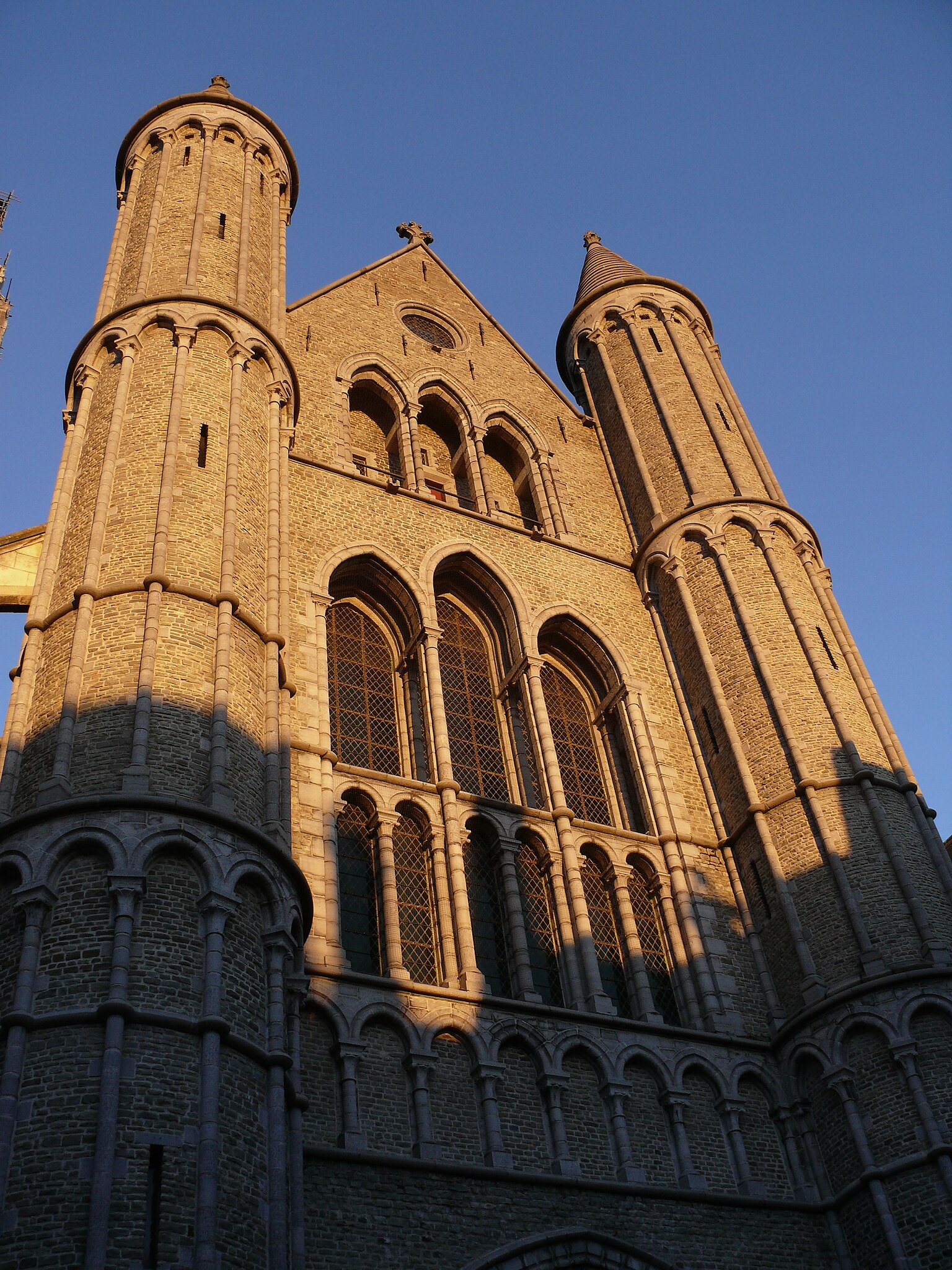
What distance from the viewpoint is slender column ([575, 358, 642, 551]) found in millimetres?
20828

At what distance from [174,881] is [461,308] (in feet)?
52.5

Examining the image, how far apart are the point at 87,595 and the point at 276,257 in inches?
331

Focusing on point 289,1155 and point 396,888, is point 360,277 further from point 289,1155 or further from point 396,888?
point 289,1155

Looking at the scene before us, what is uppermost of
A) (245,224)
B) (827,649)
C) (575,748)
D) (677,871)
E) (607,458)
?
(607,458)

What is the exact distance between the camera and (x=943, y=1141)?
12.5 m

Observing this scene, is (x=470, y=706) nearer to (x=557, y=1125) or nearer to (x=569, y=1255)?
(x=557, y=1125)

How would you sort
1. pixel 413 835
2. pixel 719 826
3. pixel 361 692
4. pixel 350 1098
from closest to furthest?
pixel 350 1098, pixel 413 835, pixel 361 692, pixel 719 826

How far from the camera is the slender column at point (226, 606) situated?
1125 cm

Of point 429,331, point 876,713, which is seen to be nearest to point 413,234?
point 429,331

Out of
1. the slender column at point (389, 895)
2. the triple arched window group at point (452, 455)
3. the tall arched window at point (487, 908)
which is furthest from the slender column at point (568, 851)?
the triple arched window group at point (452, 455)

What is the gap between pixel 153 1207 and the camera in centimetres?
871

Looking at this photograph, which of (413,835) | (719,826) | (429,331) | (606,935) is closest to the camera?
(413,835)

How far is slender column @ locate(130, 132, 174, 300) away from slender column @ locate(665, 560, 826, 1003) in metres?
7.87

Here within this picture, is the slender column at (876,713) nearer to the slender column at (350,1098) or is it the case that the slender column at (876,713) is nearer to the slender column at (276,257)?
the slender column at (350,1098)
